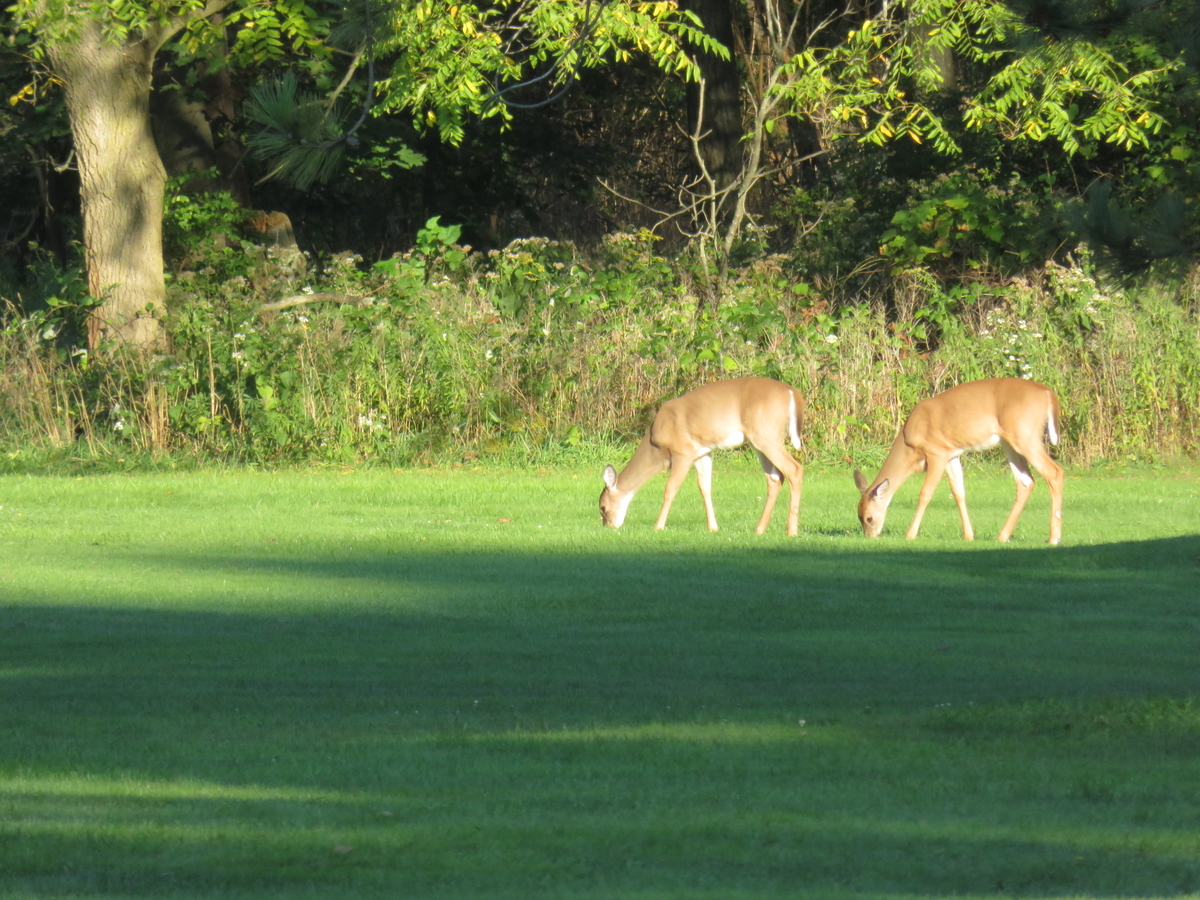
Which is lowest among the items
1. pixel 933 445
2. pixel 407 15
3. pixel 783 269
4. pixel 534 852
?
pixel 534 852

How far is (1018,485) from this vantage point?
50.6 ft

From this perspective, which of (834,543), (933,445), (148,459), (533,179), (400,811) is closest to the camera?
(400,811)

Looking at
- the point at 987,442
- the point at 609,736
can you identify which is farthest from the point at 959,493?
the point at 609,736

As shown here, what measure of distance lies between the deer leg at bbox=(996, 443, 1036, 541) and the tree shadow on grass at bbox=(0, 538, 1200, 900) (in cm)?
218

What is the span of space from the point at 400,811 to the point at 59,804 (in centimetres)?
122

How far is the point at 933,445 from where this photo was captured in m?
15.6

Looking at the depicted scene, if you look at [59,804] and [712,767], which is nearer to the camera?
[59,804]

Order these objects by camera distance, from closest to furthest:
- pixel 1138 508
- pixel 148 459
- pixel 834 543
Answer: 1. pixel 834 543
2. pixel 1138 508
3. pixel 148 459

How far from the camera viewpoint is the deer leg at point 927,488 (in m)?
15.1

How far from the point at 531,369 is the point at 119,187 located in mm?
6674

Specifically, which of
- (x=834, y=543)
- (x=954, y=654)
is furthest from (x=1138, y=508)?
(x=954, y=654)

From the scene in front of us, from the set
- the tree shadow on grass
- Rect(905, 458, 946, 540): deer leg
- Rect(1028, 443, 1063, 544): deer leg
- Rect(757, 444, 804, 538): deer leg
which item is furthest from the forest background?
the tree shadow on grass

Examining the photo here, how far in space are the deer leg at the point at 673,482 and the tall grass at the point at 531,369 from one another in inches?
243

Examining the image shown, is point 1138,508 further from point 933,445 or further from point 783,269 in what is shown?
point 783,269
